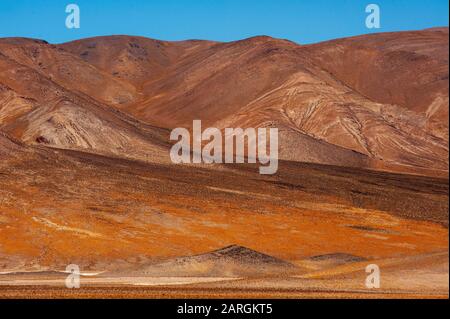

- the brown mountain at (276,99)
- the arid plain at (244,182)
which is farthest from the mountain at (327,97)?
the arid plain at (244,182)

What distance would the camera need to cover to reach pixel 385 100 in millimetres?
126125

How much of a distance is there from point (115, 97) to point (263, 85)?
1464 inches

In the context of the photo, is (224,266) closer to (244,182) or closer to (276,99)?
(244,182)

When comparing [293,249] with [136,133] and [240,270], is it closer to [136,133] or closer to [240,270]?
[240,270]

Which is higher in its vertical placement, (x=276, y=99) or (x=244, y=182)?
(x=276, y=99)
